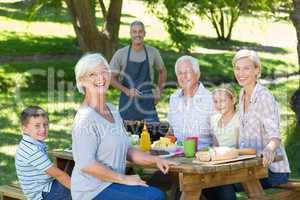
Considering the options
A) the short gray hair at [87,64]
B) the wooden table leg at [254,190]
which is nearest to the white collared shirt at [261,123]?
the wooden table leg at [254,190]

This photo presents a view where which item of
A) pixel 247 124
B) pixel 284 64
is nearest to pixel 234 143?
pixel 247 124

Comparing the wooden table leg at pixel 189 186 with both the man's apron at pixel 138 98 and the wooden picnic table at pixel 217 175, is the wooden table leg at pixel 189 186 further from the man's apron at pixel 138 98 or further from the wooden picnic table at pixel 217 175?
the man's apron at pixel 138 98

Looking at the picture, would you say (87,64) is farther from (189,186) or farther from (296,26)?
(296,26)

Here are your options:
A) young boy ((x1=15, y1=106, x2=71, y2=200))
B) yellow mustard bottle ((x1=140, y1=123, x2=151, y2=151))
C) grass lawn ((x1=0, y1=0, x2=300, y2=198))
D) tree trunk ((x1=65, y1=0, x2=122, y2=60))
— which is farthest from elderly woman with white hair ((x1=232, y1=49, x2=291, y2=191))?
tree trunk ((x1=65, y1=0, x2=122, y2=60))

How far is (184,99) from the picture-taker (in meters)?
5.56

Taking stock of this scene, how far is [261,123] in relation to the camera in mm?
4922

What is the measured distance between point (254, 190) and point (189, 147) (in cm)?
60

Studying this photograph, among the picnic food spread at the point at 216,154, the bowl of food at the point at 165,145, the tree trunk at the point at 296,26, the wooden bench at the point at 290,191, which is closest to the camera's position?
the picnic food spread at the point at 216,154

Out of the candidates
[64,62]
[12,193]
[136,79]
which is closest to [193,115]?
[12,193]

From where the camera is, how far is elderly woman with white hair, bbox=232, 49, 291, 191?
4.87 m

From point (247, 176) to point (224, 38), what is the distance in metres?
20.2

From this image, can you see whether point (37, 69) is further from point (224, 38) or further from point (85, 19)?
point (224, 38)

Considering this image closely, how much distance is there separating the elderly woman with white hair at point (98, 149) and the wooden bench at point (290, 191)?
134 cm

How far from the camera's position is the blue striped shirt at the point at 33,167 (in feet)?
15.7
